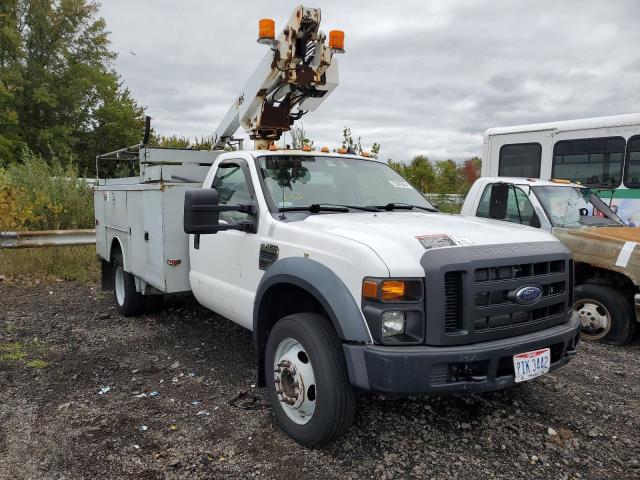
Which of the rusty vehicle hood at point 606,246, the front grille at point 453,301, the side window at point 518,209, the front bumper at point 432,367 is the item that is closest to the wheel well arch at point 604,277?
the rusty vehicle hood at point 606,246

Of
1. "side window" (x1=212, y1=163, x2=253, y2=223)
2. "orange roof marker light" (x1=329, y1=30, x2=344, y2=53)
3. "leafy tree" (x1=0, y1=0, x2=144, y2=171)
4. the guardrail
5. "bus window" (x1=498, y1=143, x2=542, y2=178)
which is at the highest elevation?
"leafy tree" (x1=0, y1=0, x2=144, y2=171)

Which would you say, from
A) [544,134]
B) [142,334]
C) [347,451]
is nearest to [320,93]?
[142,334]

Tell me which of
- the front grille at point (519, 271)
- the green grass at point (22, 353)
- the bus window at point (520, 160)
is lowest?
the green grass at point (22, 353)

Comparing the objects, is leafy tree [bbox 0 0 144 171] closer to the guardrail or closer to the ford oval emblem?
the guardrail

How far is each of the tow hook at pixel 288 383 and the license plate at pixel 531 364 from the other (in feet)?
4.24

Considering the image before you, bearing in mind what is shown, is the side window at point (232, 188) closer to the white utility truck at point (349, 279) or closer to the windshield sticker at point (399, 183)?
the white utility truck at point (349, 279)

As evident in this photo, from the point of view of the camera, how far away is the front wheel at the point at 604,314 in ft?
17.6

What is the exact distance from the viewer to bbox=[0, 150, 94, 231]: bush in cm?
886

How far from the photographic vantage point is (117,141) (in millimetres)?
36812

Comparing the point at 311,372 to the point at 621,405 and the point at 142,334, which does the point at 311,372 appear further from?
the point at 142,334

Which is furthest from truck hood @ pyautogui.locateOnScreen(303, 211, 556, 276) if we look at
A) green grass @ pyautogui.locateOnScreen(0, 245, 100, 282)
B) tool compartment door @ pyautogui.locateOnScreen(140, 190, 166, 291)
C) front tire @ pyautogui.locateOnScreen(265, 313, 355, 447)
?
green grass @ pyautogui.locateOnScreen(0, 245, 100, 282)

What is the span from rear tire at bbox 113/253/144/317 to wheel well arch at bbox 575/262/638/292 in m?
5.07

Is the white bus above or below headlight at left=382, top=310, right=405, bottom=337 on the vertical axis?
above

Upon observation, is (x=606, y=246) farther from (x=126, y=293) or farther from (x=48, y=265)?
(x=48, y=265)
